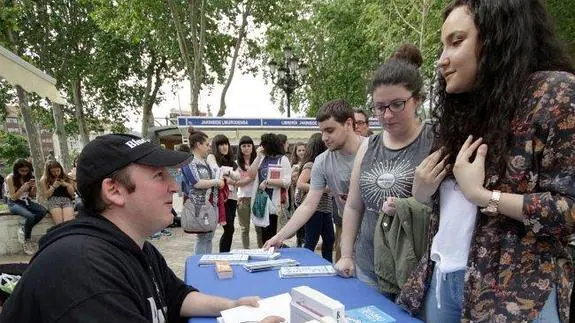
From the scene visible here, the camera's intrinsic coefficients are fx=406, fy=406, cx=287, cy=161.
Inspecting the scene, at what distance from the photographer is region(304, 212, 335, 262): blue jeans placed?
4832 mm

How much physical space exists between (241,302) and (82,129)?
2249cm

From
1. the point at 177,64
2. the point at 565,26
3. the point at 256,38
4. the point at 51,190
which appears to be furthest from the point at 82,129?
the point at 565,26

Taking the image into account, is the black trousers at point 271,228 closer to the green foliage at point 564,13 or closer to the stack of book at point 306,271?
the stack of book at point 306,271

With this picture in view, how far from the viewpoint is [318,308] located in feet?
4.29

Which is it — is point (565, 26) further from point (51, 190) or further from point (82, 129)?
point (82, 129)

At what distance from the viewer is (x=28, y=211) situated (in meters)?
6.53

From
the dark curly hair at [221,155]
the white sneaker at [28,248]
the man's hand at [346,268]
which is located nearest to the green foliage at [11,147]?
the white sneaker at [28,248]

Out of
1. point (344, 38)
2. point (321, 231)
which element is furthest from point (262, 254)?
point (344, 38)

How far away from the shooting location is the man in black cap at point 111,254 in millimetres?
1119

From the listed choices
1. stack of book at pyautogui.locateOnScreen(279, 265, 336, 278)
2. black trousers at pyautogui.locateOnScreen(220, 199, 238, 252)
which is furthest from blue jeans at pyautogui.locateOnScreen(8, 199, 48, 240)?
stack of book at pyautogui.locateOnScreen(279, 265, 336, 278)

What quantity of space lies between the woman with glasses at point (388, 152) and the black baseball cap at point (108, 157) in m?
1.02

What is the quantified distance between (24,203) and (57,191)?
51 centimetres

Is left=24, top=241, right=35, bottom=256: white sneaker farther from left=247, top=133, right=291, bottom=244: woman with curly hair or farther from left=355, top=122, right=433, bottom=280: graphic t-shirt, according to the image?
left=355, top=122, right=433, bottom=280: graphic t-shirt

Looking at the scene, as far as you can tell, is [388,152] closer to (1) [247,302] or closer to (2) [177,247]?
(1) [247,302]
